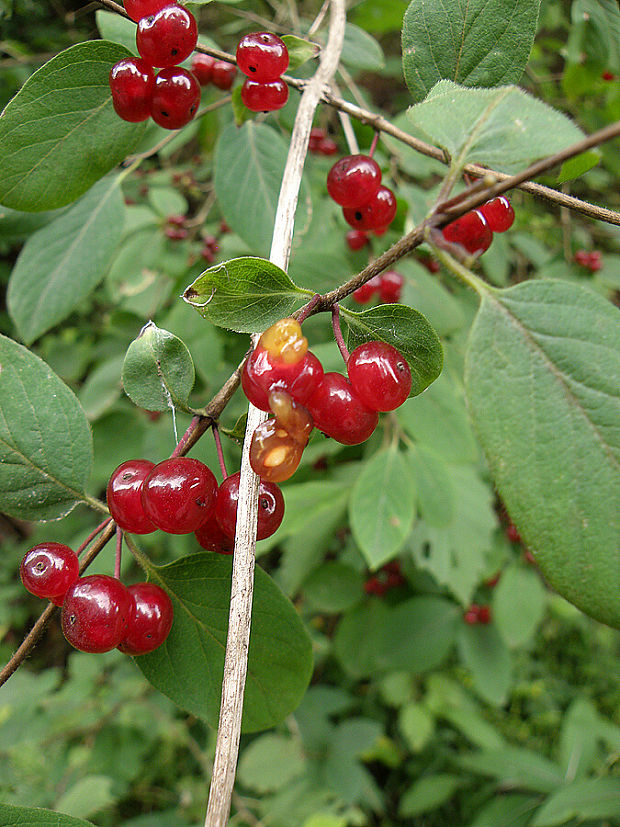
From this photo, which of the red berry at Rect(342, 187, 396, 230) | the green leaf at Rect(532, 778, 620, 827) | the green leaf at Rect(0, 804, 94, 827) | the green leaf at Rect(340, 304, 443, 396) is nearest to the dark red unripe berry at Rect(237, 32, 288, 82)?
the red berry at Rect(342, 187, 396, 230)

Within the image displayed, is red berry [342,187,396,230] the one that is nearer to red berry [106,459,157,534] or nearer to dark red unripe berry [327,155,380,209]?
dark red unripe berry [327,155,380,209]

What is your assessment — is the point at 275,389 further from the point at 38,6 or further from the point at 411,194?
the point at 38,6

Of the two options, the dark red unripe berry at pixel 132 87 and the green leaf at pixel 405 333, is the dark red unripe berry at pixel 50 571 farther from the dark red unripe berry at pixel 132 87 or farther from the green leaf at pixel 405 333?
the dark red unripe berry at pixel 132 87

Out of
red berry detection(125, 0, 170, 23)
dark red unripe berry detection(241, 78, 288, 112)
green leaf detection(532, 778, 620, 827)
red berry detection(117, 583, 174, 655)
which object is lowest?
green leaf detection(532, 778, 620, 827)

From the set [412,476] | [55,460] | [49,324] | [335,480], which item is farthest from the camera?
[335,480]

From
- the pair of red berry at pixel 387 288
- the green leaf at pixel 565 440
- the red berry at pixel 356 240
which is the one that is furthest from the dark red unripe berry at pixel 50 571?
the red berry at pixel 356 240

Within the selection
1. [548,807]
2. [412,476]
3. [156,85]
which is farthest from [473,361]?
[548,807]
